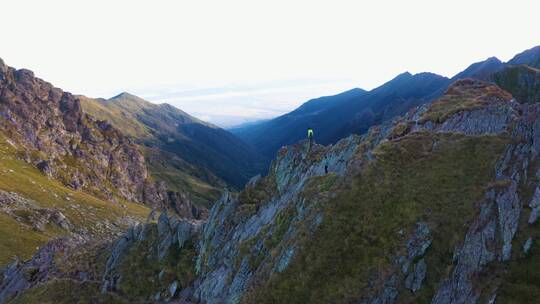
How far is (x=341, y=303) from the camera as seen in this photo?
104 ft

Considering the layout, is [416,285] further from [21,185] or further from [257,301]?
[21,185]

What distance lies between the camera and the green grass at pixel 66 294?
54094 mm

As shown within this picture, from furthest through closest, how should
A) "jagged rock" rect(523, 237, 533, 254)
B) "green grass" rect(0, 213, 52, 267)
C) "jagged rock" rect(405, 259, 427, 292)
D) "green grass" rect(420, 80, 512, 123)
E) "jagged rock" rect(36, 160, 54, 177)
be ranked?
1. "jagged rock" rect(36, 160, 54, 177)
2. "green grass" rect(0, 213, 52, 267)
3. "green grass" rect(420, 80, 512, 123)
4. "jagged rock" rect(405, 259, 427, 292)
5. "jagged rock" rect(523, 237, 533, 254)

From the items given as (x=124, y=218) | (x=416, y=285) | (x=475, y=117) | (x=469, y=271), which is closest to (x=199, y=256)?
(x=416, y=285)

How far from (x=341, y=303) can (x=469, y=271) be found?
9.91 meters

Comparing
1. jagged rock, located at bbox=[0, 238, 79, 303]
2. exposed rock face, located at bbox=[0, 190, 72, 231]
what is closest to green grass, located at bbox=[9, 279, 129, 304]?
jagged rock, located at bbox=[0, 238, 79, 303]

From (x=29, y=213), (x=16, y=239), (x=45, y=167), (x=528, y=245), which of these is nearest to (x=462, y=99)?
(x=528, y=245)

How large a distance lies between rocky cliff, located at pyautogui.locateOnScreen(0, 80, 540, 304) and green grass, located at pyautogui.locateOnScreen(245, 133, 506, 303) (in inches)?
4.0

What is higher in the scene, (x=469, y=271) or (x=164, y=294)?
(x=469, y=271)

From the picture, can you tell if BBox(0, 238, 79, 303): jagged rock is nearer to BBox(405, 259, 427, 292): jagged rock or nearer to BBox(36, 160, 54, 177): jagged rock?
BBox(405, 259, 427, 292): jagged rock

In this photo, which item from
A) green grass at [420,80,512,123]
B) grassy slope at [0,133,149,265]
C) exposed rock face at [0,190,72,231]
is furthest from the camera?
exposed rock face at [0,190,72,231]

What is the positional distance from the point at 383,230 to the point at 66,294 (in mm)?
45911

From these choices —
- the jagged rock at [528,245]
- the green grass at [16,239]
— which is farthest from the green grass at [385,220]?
the green grass at [16,239]

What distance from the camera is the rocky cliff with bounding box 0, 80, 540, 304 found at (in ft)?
99.8
